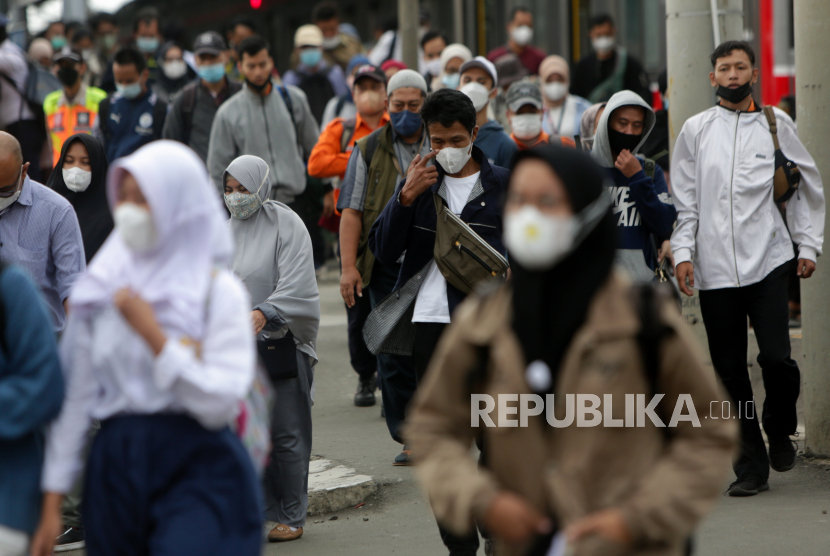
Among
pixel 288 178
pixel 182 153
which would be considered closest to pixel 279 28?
pixel 288 178

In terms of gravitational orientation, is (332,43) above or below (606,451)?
above

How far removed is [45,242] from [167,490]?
2304 mm

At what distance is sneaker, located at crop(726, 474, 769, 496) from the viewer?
516 centimetres

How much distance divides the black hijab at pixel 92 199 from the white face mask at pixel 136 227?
321 cm

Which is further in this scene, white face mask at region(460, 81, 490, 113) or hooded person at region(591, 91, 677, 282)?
white face mask at region(460, 81, 490, 113)

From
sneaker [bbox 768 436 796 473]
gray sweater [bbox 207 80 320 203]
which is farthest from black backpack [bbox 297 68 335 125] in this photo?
sneaker [bbox 768 436 796 473]

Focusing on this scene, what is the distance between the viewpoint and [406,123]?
6062 millimetres

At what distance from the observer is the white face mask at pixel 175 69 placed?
38.8 feet

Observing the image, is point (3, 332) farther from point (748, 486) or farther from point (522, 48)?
point (522, 48)

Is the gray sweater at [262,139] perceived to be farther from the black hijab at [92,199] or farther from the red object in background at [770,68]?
the red object in background at [770,68]

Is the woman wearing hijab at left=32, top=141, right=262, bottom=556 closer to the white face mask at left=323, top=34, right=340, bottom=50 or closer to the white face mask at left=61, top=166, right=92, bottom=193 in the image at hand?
the white face mask at left=61, top=166, right=92, bottom=193

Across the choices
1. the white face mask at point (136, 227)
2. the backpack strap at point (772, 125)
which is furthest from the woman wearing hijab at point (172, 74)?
the white face mask at point (136, 227)

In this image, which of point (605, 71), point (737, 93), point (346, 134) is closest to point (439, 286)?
point (737, 93)

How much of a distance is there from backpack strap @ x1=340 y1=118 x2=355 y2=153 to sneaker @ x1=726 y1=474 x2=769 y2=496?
137 inches
